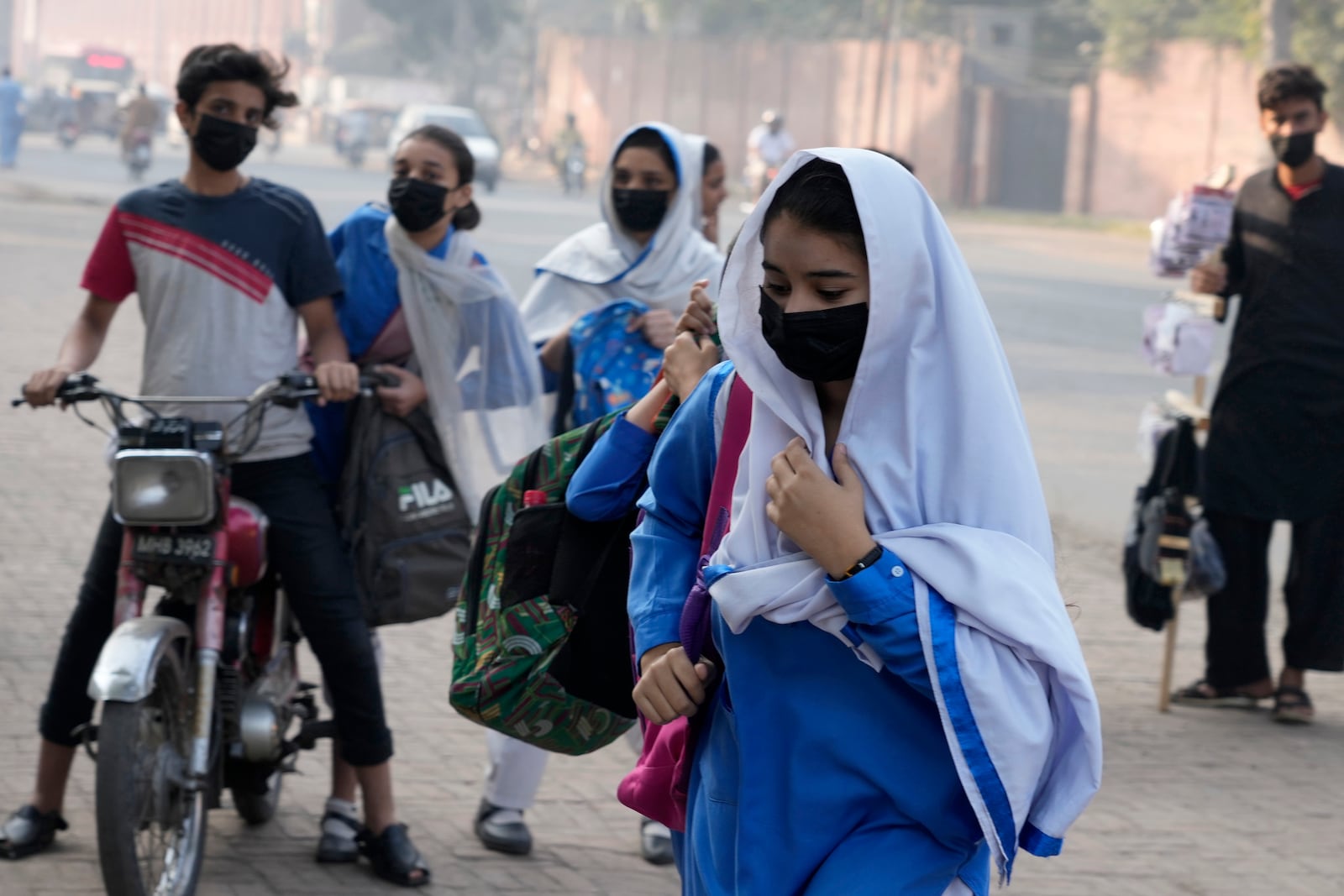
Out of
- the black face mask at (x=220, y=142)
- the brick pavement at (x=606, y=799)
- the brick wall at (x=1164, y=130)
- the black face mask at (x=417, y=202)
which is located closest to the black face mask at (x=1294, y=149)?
the brick pavement at (x=606, y=799)

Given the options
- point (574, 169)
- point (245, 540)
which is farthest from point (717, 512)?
point (574, 169)

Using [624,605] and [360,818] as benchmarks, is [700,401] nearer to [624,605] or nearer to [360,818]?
[624,605]

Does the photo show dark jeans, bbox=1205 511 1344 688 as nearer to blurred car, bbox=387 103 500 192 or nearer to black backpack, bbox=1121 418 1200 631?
black backpack, bbox=1121 418 1200 631

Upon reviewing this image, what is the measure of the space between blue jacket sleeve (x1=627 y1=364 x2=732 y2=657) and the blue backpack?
1.88 metres

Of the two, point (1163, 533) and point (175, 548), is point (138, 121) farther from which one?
point (175, 548)

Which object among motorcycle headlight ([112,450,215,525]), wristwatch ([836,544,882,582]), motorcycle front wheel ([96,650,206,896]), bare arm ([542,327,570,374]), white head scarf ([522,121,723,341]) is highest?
white head scarf ([522,121,723,341])

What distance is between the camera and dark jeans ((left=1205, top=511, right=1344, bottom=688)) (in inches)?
240

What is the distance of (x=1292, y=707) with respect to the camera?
6215mm

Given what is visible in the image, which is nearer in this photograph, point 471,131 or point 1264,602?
point 1264,602

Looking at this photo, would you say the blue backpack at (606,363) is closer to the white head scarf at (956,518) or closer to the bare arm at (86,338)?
the bare arm at (86,338)

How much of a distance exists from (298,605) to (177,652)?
13.8 inches

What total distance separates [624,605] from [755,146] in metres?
Result: 30.3

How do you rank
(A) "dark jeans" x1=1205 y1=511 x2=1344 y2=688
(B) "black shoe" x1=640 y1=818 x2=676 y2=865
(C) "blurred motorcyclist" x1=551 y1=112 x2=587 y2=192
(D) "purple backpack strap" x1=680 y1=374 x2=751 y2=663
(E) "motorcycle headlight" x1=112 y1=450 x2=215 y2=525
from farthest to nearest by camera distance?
(C) "blurred motorcyclist" x1=551 y1=112 x2=587 y2=192 → (A) "dark jeans" x1=1205 y1=511 x2=1344 y2=688 → (B) "black shoe" x1=640 y1=818 x2=676 y2=865 → (E) "motorcycle headlight" x1=112 y1=450 x2=215 y2=525 → (D) "purple backpack strap" x1=680 y1=374 x2=751 y2=663

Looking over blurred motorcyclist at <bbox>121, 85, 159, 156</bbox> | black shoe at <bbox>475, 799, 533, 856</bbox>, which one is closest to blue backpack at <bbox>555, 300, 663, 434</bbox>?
black shoe at <bbox>475, 799, 533, 856</bbox>
